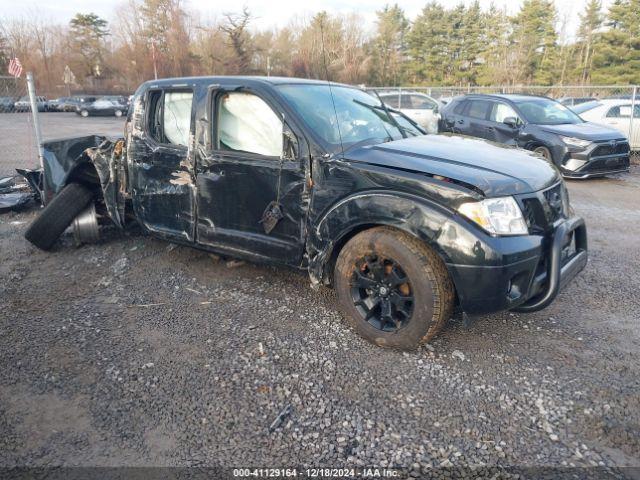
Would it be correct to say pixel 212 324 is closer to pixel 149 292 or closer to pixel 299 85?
pixel 149 292

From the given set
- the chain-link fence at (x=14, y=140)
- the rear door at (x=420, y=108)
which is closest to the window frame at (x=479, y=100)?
the rear door at (x=420, y=108)

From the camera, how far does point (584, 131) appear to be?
30.7ft

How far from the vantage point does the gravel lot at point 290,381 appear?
2373mm

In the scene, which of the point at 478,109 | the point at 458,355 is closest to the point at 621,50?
the point at 478,109

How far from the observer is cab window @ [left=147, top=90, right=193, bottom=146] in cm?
412

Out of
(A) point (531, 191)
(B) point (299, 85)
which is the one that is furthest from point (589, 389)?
(B) point (299, 85)

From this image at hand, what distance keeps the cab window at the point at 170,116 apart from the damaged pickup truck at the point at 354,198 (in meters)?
0.01

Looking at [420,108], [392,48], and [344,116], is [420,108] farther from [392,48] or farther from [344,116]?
[392,48]

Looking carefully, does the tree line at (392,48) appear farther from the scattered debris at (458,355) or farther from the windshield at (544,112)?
the scattered debris at (458,355)

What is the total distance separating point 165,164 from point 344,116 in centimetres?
161

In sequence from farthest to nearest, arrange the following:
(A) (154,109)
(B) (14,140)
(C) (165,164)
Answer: (B) (14,140), (A) (154,109), (C) (165,164)

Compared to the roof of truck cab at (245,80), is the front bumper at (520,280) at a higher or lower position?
lower

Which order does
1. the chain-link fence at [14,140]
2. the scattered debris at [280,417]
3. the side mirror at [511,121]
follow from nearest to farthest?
1. the scattered debris at [280,417]
2. the side mirror at [511,121]
3. the chain-link fence at [14,140]

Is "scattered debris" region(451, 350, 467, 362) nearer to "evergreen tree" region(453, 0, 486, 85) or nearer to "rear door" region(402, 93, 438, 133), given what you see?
"rear door" region(402, 93, 438, 133)
